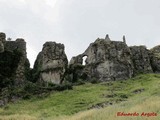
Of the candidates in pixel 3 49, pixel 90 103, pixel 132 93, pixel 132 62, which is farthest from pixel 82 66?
pixel 90 103

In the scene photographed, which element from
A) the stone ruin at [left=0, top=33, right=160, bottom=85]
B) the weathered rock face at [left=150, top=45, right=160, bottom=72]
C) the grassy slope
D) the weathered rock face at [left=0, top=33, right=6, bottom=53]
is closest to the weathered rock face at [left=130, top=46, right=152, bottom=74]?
the stone ruin at [left=0, top=33, right=160, bottom=85]

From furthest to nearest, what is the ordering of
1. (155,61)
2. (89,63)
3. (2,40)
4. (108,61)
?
(155,61)
(89,63)
(108,61)
(2,40)

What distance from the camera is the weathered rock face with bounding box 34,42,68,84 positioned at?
70250 mm

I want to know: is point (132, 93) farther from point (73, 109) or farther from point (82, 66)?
point (82, 66)

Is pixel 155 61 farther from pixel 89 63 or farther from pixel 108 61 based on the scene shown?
pixel 89 63

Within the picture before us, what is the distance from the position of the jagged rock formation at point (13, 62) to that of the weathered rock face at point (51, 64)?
306cm

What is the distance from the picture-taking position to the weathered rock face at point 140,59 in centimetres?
7469

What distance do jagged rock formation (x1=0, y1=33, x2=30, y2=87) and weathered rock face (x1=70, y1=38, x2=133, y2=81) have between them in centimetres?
1108

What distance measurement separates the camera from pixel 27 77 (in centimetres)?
6900

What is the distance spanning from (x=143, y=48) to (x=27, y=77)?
2230 centimetres

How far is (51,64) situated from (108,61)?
31.0 ft

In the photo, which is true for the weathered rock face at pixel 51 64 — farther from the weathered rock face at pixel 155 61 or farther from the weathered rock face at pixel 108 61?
the weathered rock face at pixel 155 61

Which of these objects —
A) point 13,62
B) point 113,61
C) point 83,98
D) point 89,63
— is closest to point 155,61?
point 113,61

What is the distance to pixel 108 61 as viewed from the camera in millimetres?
70625
